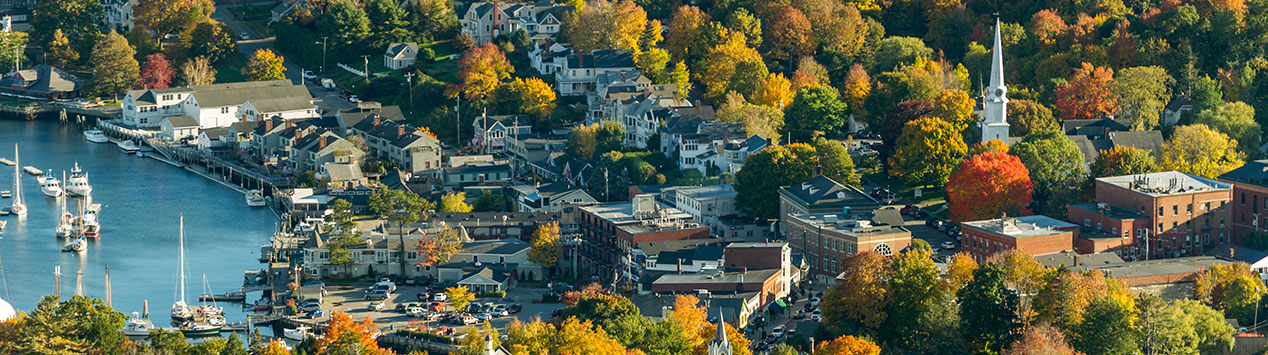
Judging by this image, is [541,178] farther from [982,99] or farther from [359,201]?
[982,99]

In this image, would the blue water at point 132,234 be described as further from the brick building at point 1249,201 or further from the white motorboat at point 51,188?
the brick building at point 1249,201

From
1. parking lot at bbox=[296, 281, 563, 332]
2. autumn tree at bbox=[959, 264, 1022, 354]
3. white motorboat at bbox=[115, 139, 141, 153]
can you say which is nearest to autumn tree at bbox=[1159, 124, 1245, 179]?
autumn tree at bbox=[959, 264, 1022, 354]

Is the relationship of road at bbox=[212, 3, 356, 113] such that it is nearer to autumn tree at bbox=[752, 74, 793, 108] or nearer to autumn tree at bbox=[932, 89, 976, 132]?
autumn tree at bbox=[752, 74, 793, 108]

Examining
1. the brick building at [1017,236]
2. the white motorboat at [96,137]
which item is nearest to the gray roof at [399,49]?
the white motorboat at [96,137]

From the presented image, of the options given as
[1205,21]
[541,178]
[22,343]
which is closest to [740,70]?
[541,178]

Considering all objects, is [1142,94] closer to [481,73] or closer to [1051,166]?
[1051,166]

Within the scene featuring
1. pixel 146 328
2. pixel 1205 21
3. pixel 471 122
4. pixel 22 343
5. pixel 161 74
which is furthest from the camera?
pixel 161 74

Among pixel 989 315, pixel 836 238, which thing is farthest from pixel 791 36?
pixel 989 315
